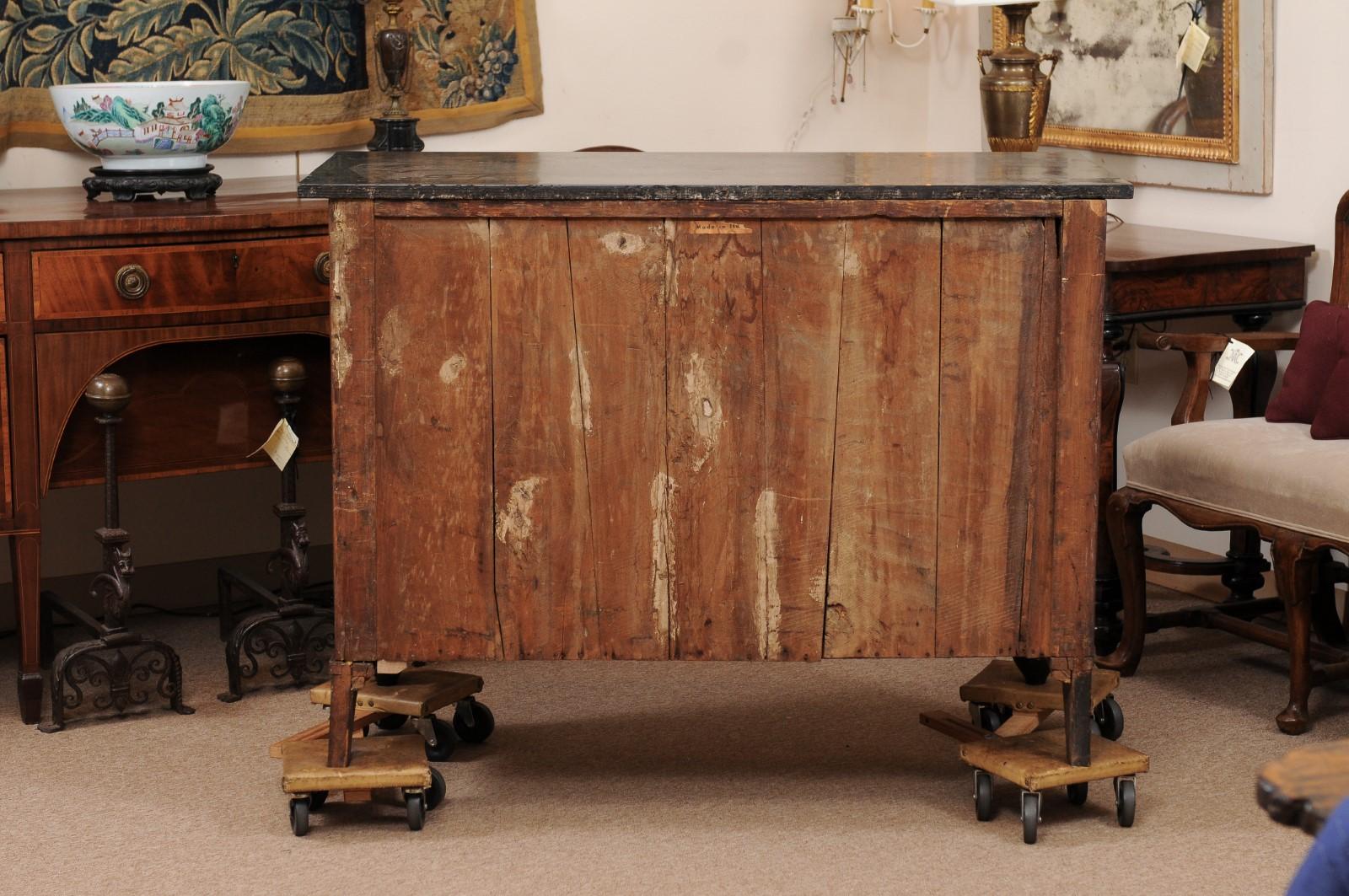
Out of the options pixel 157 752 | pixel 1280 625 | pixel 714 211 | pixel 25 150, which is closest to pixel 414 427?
pixel 714 211

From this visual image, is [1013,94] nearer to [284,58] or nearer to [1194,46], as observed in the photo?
[1194,46]

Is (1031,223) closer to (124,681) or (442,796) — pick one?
(442,796)

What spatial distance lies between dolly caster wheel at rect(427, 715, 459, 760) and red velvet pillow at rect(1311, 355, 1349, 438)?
1.79 m

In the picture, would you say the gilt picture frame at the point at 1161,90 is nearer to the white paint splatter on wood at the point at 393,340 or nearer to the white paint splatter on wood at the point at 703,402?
the white paint splatter on wood at the point at 703,402

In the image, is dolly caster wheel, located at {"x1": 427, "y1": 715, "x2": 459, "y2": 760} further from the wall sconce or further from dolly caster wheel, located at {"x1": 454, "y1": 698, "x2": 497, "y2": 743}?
the wall sconce

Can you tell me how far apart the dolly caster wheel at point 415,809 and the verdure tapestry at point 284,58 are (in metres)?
1.98

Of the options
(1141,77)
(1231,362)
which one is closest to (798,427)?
(1231,362)

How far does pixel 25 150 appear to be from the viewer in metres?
3.91

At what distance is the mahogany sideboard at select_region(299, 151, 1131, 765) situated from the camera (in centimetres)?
266

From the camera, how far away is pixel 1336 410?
3.29m

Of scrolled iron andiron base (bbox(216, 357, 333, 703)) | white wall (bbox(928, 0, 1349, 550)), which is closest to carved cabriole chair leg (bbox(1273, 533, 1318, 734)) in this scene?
white wall (bbox(928, 0, 1349, 550))

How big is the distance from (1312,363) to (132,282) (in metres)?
2.39

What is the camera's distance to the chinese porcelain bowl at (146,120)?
348 cm

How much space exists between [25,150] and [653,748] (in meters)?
2.08
